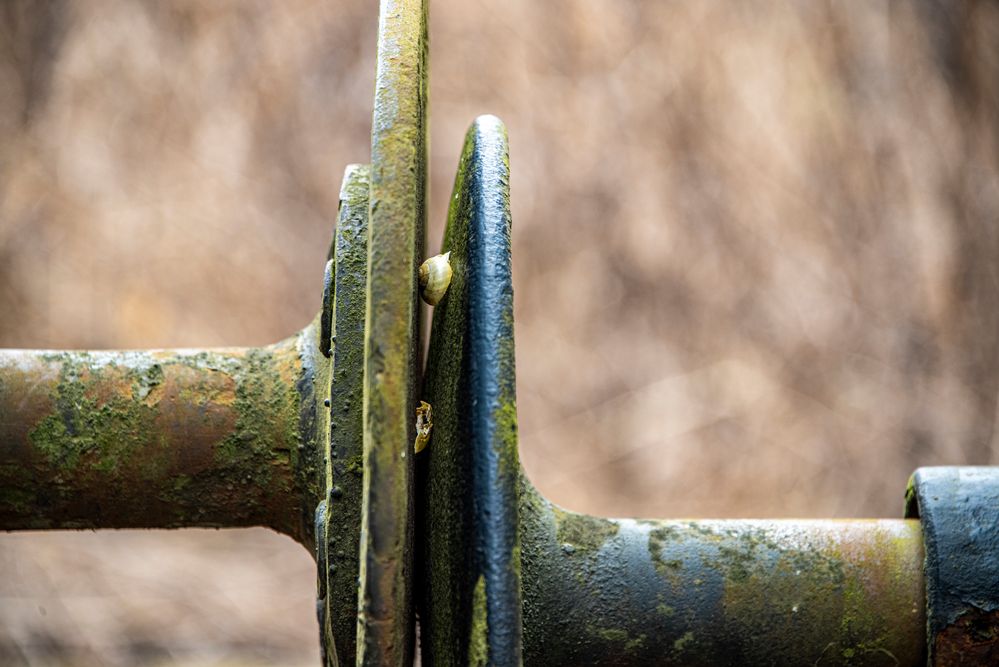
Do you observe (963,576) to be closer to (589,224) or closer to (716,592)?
(716,592)

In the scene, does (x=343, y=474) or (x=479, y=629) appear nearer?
(x=479, y=629)

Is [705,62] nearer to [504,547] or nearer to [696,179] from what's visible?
[696,179]

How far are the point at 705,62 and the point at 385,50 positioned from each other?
2069mm

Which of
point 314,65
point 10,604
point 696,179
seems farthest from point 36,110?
point 696,179

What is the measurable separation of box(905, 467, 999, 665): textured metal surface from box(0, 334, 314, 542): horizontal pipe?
1.96 ft

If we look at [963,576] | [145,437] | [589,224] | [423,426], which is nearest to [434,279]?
[423,426]

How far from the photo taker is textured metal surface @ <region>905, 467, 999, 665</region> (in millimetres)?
960

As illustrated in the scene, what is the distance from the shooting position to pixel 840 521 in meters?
1.00

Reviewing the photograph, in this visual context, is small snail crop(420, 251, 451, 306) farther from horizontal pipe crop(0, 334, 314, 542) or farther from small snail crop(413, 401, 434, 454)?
horizontal pipe crop(0, 334, 314, 542)

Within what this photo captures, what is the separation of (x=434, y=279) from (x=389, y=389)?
0.50 feet

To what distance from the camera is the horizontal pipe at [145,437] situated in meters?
0.99

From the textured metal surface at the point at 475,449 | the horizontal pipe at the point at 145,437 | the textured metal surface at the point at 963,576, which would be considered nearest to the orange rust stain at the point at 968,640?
the textured metal surface at the point at 963,576

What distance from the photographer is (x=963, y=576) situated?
96 cm

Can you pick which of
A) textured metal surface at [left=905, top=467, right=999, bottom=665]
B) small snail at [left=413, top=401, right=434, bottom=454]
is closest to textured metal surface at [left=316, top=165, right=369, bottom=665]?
small snail at [left=413, top=401, right=434, bottom=454]
